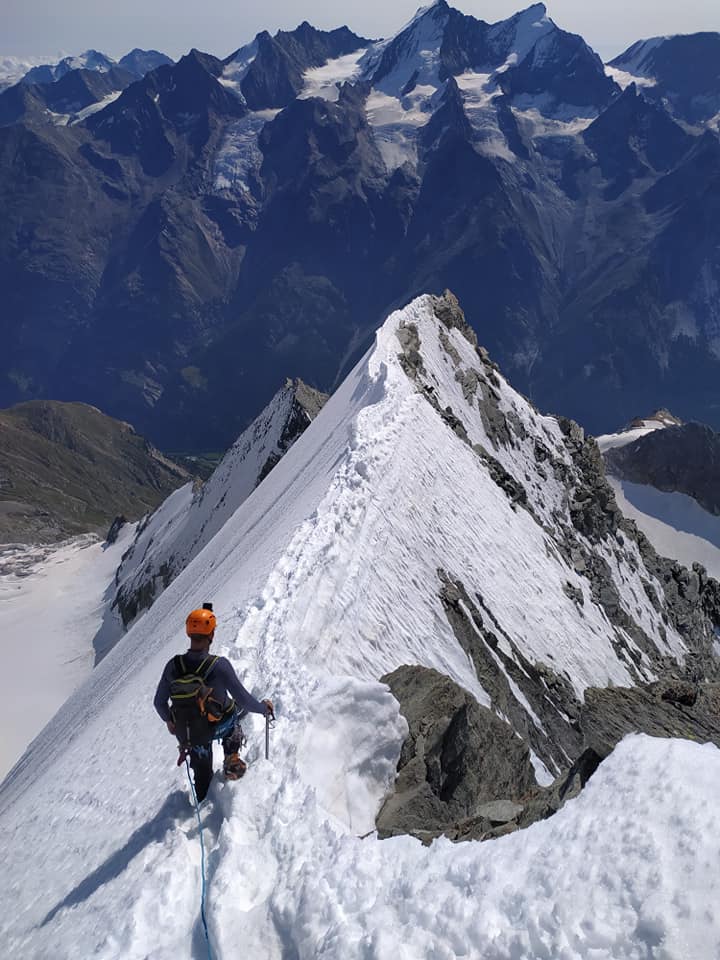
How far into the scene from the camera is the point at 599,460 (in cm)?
5225

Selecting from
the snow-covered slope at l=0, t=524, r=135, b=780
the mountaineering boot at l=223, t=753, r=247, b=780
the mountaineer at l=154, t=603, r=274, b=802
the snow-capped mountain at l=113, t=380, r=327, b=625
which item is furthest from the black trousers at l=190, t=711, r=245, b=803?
the snow-covered slope at l=0, t=524, r=135, b=780

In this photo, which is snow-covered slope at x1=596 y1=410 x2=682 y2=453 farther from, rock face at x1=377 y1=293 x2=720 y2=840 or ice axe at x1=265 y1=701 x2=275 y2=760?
ice axe at x1=265 y1=701 x2=275 y2=760

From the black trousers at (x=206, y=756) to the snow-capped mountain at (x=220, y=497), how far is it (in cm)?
4497

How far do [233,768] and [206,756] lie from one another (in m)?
0.46

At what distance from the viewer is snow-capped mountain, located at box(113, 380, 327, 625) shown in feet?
193

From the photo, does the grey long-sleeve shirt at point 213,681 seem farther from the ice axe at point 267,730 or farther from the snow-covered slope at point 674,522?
the snow-covered slope at point 674,522

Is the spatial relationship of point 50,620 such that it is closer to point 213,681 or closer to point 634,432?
point 213,681

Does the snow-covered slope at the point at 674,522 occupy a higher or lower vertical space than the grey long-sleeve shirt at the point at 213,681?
lower

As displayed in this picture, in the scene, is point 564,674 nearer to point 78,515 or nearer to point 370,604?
point 370,604

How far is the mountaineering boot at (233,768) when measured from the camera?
9.72m

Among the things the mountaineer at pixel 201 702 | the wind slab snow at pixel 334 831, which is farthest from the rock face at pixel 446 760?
the mountaineer at pixel 201 702

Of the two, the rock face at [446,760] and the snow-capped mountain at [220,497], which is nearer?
the rock face at [446,760]

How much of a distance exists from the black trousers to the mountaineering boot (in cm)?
13

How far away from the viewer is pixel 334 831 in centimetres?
881
